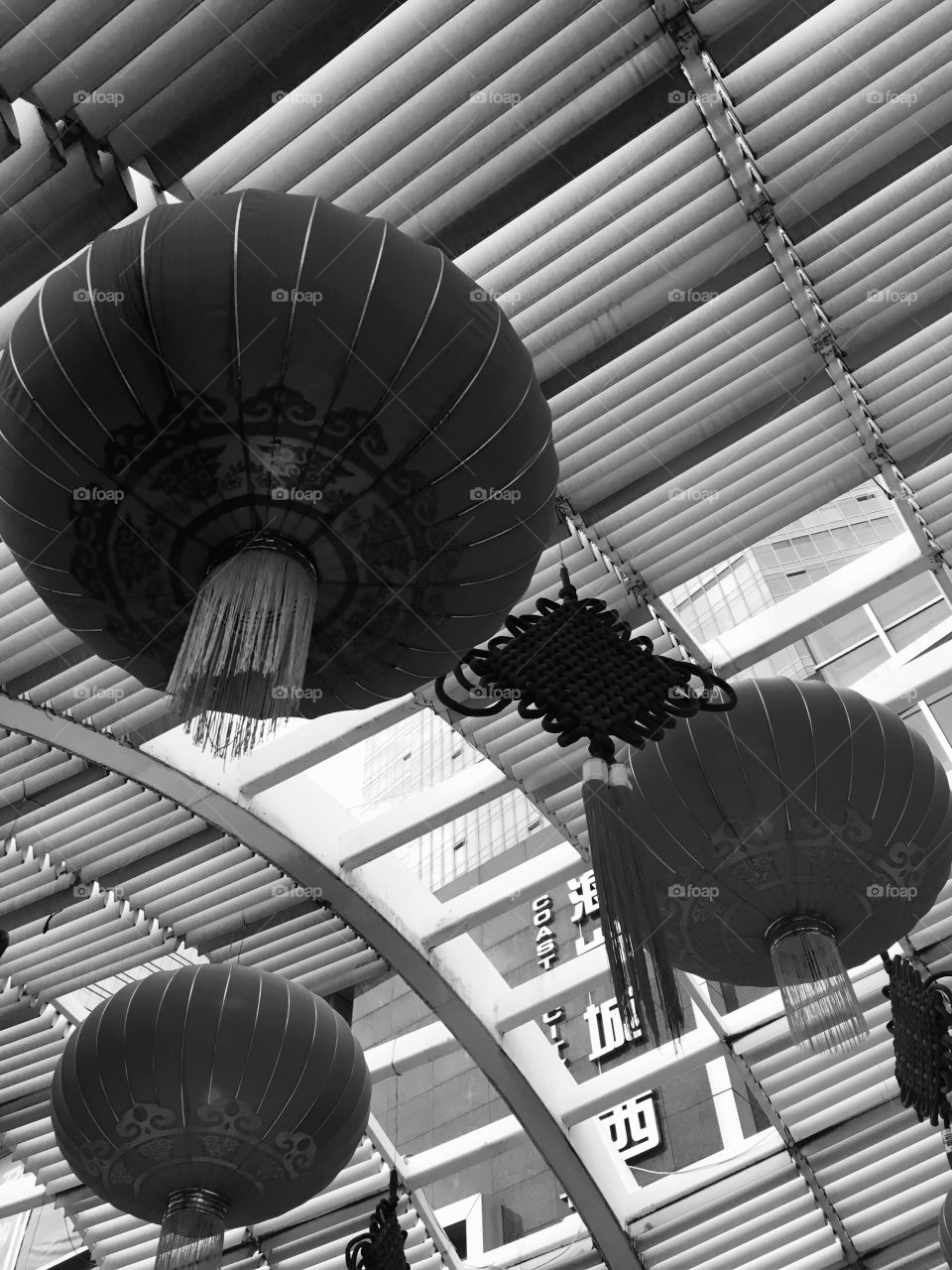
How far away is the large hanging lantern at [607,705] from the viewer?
3332 mm

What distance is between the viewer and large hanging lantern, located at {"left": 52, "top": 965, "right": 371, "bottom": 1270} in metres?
5.23

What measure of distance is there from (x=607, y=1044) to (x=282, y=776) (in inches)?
353

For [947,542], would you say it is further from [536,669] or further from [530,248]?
[536,669]

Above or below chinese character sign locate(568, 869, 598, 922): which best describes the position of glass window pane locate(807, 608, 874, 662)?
above

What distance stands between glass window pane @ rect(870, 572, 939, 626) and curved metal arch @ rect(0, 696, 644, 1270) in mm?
8172

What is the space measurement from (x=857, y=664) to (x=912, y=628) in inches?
33.0

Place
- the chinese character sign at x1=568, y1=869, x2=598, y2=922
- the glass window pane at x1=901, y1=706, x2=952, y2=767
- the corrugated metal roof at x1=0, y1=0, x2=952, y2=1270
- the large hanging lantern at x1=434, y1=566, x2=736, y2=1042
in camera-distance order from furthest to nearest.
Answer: the chinese character sign at x1=568, y1=869, x2=598, y2=922 < the glass window pane at x1=901, y1=706, x2=952, y2=767 < the corrugated metal roof at x1=0, y1=0, x2=952, y2=1270 < the large hanging lantern at x1=434, y1=566, x2=736, y2=1042

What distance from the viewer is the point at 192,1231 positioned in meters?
5.29

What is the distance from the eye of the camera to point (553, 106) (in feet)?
17.4

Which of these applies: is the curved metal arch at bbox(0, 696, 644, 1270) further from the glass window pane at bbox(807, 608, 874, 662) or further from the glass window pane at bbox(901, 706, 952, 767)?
the glass window pane at bbox(807, 608, 874, 662)

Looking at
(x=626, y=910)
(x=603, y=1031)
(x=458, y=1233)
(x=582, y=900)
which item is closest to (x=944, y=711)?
(x=603, y=1031)

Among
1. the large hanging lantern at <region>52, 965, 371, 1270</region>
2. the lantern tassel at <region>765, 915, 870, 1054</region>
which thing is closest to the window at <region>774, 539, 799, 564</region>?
the large hanging lantern at <region>52, 965, 371, 1270</region>

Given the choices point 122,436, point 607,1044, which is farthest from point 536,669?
point 607,1044

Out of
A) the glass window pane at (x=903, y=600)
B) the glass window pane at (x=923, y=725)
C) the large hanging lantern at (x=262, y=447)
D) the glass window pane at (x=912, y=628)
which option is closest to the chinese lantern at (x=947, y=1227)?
the large hanging lantern at (x=262, y=447)
